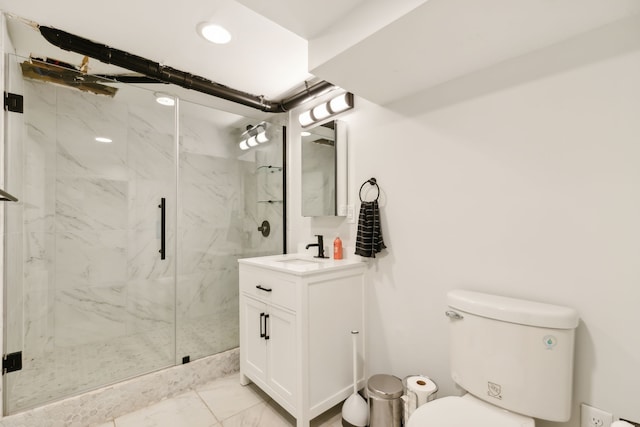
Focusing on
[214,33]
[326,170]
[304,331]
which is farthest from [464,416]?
[214,33]

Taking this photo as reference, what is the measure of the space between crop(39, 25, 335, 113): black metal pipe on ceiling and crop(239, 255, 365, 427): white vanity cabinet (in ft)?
4.45

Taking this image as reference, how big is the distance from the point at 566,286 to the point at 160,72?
2.61 metres

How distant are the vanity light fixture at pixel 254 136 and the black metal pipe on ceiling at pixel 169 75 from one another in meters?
0.21

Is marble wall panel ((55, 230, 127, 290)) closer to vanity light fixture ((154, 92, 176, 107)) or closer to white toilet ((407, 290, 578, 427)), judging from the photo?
vanity light fixture ((154, 92, 176, 107))

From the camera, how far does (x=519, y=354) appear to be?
1107 millimetres

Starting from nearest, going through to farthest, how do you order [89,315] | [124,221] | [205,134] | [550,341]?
1. [550,341]
2. [89,315]
3. [124,221]
4. [205,134]

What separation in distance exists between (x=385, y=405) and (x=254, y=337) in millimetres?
947

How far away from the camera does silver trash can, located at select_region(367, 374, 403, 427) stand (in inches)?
57.6

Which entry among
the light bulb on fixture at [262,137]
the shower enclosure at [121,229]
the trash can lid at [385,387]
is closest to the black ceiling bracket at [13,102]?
the shower enclosure at [121,229]

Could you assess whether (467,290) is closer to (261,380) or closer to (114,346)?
(261,380)

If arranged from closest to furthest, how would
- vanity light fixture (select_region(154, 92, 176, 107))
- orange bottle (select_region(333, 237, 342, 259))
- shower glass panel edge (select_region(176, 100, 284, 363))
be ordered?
orange bottle (select_region(333, 237, 342, 259)) < vanity light fixture (select_region(154, 92, 176, 107)) < shower glass panel edge (select_region(176, 100, 284, 363))

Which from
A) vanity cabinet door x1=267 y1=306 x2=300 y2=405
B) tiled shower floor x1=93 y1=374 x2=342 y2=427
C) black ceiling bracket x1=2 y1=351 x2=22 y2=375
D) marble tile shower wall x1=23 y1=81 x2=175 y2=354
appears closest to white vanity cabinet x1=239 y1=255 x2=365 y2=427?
vanity cabinet door x1=267 y1=306 x2=300 y2=405

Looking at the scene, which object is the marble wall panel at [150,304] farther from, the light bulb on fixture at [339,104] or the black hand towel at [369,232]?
the light bulb on fixture at [339,104]

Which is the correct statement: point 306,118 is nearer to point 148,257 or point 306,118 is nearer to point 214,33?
point 214,33
